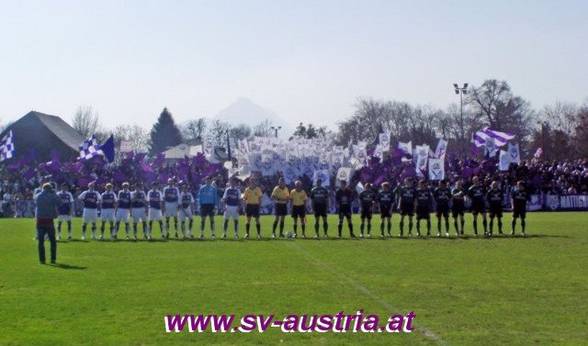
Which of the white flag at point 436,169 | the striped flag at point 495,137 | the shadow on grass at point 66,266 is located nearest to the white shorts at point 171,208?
the shadow on grass at point 66,266

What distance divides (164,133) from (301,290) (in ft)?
387

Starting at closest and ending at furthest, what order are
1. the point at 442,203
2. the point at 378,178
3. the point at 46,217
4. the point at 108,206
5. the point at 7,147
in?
1. the point at 46,217
2. the point at 108,206
3. the point at 442,203
4. the point at 7,147
5. the point at 378,178

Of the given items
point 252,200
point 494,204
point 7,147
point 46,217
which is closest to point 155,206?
point 252,200

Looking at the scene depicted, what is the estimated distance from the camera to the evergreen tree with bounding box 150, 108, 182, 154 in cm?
12938

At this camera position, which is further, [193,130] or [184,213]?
[193,130]

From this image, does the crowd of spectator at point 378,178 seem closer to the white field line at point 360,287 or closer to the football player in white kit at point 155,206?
the football player in white kit at point 155,206

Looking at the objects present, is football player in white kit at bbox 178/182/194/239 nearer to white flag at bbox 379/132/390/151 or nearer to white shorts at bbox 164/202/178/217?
white shorts at bbox 164/202/178/217

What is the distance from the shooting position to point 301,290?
48.1 feet

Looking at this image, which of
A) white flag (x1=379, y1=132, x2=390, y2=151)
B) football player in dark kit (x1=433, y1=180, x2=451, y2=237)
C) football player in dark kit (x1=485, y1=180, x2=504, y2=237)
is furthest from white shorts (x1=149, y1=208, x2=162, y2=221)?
white flag (x1=379, y1=132, x2=390, y2=151)

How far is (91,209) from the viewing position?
3016 centimetres

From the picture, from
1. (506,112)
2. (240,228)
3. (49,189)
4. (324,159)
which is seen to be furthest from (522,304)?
(506,112)

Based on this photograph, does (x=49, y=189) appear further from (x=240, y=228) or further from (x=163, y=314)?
(x=240, y=228)

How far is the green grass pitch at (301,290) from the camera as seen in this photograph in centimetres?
1057

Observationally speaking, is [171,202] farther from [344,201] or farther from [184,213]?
[344,201]
